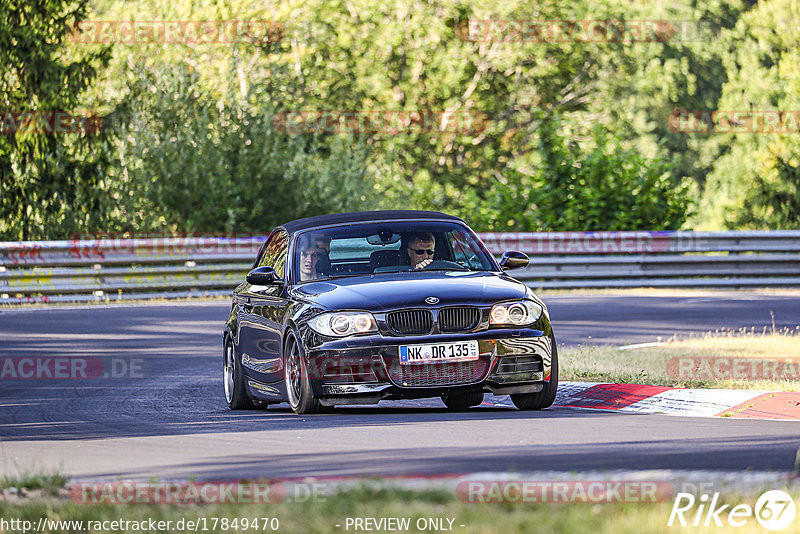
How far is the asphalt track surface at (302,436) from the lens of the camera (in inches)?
301

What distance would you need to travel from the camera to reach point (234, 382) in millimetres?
12133

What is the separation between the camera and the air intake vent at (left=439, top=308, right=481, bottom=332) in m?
10.1

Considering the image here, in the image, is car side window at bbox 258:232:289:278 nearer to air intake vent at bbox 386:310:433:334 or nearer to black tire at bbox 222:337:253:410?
black tire at bbox 222:337:253:410

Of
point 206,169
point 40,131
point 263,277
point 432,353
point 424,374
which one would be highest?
point 40,131

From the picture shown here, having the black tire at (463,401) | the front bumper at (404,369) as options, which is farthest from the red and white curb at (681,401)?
the front bumper at (404,369)

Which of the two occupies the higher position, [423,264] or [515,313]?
[423,264]

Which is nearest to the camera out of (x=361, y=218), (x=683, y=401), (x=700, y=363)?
(x=683, y=401)

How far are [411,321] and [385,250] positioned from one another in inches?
52.9

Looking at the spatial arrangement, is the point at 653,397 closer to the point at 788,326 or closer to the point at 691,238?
the point at 788,326

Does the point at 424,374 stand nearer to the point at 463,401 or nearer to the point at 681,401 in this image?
the point at 463,401

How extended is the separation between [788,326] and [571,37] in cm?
3183

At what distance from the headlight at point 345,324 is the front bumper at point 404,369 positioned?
0.21 ft

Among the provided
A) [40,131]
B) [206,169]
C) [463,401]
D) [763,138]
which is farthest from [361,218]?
[763,138]

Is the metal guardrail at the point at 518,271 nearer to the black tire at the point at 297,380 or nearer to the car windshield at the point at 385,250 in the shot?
the car windshield at the point at 385,250
